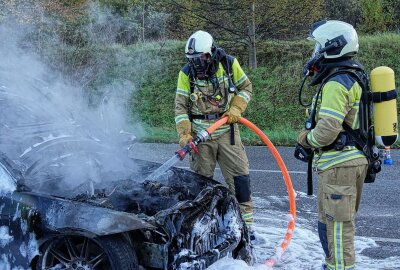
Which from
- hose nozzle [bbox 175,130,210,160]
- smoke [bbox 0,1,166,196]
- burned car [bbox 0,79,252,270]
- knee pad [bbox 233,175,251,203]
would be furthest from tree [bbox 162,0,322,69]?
burned car [bbox 0,79,252,270]

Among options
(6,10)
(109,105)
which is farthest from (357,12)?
(109,105)

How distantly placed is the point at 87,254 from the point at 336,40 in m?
2.45

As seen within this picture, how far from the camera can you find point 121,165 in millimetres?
5410

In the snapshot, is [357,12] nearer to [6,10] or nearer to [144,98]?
[144,98]

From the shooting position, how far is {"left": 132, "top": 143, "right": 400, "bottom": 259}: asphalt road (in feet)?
19.1

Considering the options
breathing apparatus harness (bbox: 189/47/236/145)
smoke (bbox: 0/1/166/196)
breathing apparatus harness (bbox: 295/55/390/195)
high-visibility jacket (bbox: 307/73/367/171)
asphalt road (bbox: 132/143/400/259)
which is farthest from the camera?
asphalt road (bbox: 132/143/400/259)

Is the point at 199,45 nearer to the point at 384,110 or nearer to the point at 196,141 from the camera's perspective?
the point at 196,141

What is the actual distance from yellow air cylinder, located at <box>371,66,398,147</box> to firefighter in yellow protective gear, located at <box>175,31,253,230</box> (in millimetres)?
1725

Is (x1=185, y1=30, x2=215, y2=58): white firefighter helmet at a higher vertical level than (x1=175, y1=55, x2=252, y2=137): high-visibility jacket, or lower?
higher

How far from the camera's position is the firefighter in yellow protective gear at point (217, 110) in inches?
221

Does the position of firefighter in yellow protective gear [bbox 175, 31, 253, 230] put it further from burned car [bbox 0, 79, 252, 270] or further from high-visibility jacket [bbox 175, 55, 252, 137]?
burned car [bbox 0, 79, 252, 270]

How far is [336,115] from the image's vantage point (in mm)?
4031

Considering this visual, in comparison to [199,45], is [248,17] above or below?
above

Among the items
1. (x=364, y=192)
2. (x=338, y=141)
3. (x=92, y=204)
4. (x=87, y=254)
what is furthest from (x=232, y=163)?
(x=364, y=192)
